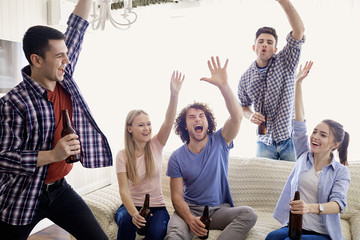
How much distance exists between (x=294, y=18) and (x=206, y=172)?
114 cm

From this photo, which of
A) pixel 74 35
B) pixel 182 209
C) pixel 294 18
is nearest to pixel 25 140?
pixel 74 35

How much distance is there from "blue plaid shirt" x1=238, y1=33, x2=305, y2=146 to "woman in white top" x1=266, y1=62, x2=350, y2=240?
250mm

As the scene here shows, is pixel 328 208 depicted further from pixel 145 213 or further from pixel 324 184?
pixel 145 213

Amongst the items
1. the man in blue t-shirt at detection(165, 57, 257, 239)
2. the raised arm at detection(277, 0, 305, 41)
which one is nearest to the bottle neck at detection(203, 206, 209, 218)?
the man in blue t-shirt at detection(165, 57, 257, 239)

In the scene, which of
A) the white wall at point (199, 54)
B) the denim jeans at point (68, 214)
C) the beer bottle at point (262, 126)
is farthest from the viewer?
the white wall at point (199, 54)

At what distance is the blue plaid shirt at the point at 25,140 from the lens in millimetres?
1474

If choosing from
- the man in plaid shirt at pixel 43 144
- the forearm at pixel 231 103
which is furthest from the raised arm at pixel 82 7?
the forearm at pixel 231 103

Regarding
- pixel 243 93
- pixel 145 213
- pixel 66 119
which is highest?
pixel 243 93

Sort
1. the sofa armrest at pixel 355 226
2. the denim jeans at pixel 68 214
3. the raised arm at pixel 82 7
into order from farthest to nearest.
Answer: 1. the sofa armrest at pixel 355 226
2. the raised arm at pixel 82 7
3. the denim jeans at pixel 68 214

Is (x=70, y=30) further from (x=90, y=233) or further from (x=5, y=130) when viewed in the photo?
(x=90, y=233)

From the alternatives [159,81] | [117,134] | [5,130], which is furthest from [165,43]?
[5,130]

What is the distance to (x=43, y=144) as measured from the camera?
1587mm

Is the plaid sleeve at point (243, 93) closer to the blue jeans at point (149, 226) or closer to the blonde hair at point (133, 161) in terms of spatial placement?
the blonde hair at point (133, 161)

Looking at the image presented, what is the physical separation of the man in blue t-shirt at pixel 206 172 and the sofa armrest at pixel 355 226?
593 mm
